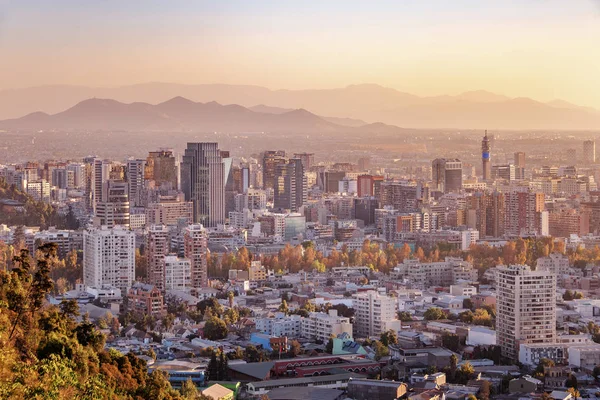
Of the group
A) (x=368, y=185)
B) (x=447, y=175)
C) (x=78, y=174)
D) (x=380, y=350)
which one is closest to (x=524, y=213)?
(x=368, y=185)

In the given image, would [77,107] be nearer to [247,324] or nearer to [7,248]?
[7,248]

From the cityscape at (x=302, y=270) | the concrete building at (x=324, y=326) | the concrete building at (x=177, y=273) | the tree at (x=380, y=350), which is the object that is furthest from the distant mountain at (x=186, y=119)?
the tree at (x=380, y=350)

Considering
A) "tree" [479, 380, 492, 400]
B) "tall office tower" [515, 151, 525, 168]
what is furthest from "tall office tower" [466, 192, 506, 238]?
"tree" [479, 380, 492, 400]

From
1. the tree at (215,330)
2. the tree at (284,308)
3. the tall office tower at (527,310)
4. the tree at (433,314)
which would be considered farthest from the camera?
the tree at (284,308)

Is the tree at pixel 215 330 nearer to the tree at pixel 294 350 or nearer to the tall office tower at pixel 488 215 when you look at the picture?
the tree at pixel 294 350

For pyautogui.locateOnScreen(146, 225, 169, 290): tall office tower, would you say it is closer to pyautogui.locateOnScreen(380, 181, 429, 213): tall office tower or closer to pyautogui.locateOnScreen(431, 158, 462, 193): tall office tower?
pyautogui.locateOnScreen(380, 181, 429, 213): tall office tower

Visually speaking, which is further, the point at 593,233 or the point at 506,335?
the point at 593,233

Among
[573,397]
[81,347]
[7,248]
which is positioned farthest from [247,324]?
[81,347]
